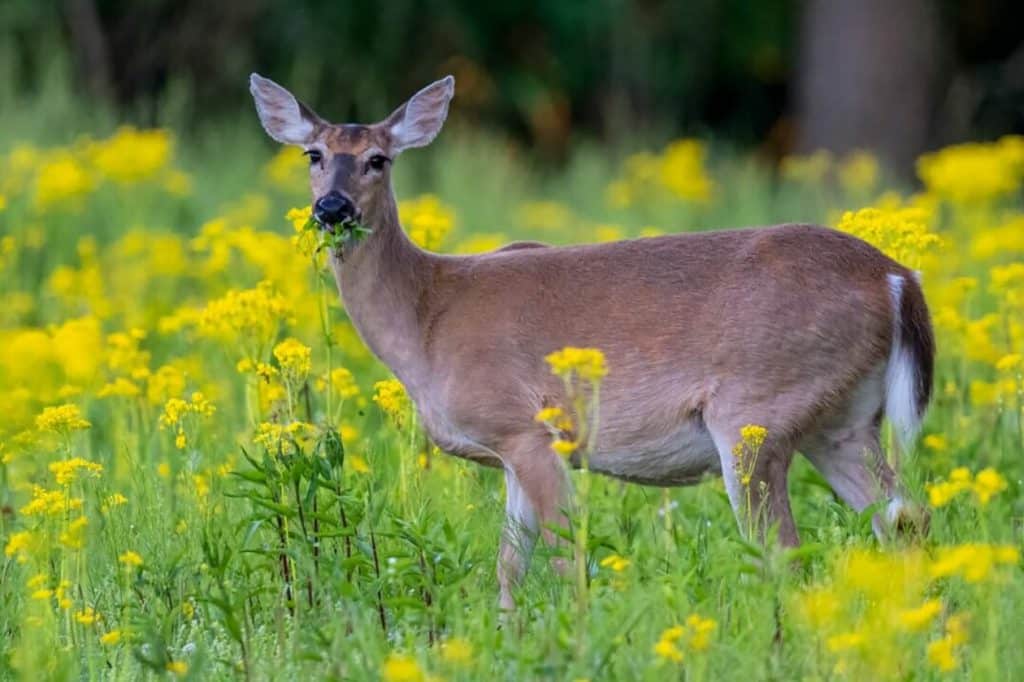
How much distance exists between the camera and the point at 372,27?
1831 cm

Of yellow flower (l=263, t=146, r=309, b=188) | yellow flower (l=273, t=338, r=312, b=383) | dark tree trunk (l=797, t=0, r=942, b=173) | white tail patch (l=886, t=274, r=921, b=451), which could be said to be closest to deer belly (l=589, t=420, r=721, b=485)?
white tail patch (l=886, t=274, r=921, b=451)

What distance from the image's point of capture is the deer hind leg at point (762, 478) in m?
5.43

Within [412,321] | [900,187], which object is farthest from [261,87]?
[900,187]

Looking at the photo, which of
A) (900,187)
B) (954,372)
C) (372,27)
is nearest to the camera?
(954,372)

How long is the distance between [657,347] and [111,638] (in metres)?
1.89

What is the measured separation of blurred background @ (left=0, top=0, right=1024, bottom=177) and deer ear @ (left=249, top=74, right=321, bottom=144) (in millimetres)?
9855

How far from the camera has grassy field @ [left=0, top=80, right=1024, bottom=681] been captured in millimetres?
4379

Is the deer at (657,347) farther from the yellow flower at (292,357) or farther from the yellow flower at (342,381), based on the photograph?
the yellow flower at (292,357)

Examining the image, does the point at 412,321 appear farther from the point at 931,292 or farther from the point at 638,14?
the point at 638,14

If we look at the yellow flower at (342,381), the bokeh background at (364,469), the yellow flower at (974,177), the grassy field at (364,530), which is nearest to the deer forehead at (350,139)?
the bokeh background at (364,469)

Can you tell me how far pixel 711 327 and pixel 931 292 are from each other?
9.01 ft

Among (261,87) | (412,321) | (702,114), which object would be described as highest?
(261,87)

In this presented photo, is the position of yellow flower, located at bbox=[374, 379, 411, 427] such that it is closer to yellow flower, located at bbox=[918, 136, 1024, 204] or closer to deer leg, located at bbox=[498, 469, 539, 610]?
deer leg, located at bbox=[498, 469, 539, 610]

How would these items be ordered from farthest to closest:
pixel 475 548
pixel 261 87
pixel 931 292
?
pixel 931 292
pixel 261 87
pixel 475 548
